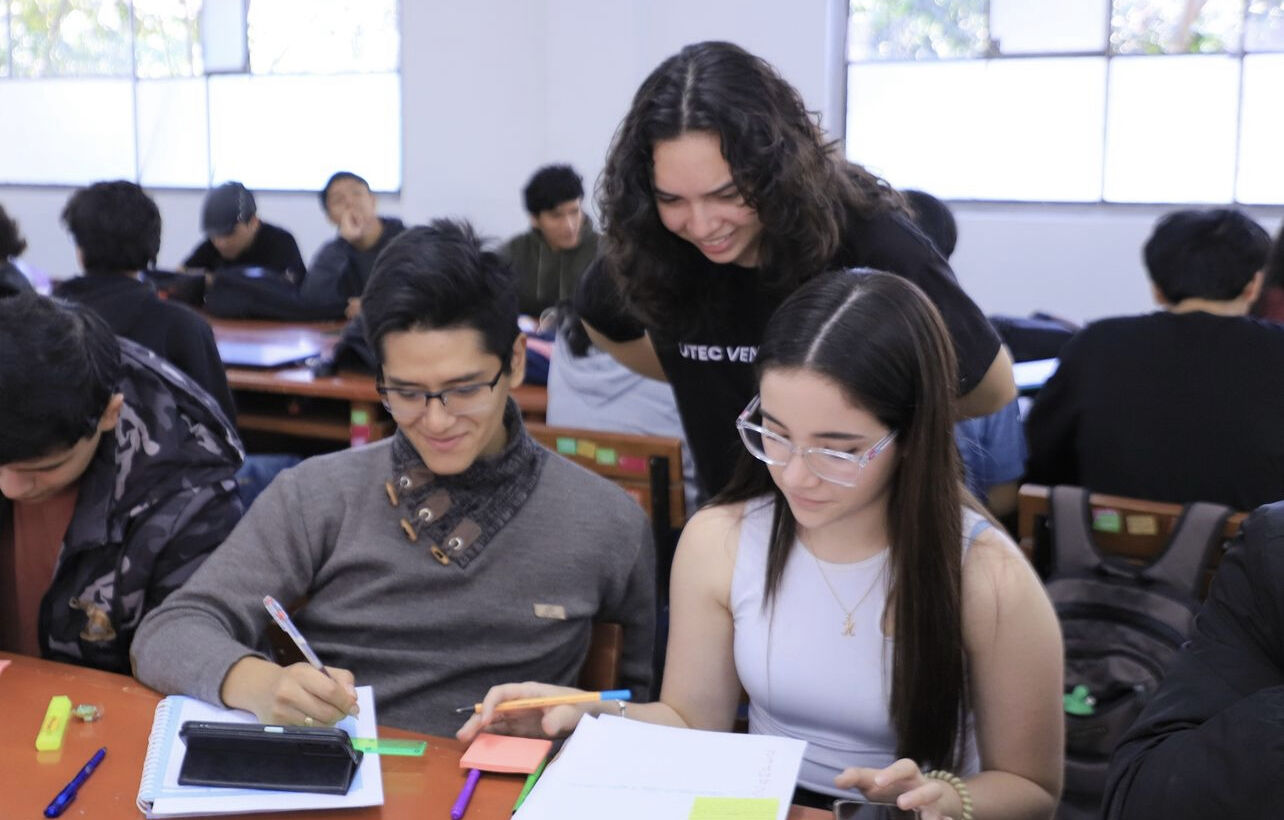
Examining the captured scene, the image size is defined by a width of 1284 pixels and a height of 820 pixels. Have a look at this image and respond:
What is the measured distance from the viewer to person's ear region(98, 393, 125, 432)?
1.78m

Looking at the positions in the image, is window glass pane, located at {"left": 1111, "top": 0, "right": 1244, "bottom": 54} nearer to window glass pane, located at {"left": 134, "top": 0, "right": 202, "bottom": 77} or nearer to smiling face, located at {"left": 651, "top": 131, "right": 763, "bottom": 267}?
smiling face, located at {"left": 651, "top": 131, "right": 763, "bottom": 267}

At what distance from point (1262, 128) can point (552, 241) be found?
2.79 metres

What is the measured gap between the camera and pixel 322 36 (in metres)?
7.03

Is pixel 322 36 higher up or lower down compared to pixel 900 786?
higher up

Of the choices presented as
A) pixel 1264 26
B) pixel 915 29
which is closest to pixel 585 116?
pixel 915 29

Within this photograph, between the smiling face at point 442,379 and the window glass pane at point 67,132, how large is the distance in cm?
662

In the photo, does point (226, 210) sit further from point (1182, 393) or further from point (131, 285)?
point (1182, 393)

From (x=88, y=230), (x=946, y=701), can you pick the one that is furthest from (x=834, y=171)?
(x=88, y=230)

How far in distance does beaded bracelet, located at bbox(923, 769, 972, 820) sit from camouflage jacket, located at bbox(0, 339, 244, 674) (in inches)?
39.7

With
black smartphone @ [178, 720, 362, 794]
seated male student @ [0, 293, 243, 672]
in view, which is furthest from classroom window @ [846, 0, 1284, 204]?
black smartphone @ [178, 720, 362, 794]

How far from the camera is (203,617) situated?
5.26 ft

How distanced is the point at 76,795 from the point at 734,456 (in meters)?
1.05

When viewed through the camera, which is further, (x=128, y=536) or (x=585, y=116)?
(x=585, y=116)

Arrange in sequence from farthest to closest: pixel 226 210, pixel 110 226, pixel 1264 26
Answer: pixel 226 210, pixel 1264 26, pixel 110 226
